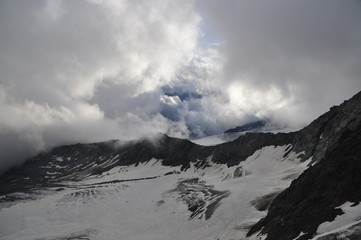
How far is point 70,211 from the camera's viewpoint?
482 feet

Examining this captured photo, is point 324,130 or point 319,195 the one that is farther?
point 324,130

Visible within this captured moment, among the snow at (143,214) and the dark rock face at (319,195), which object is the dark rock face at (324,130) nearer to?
the snow at (143,214)

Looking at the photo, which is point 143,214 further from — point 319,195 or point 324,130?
point 324,130

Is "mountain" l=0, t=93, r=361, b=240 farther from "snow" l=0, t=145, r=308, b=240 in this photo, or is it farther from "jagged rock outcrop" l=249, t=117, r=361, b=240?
"snow" l=0, t=145, r=308, b=240

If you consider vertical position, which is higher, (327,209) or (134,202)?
(134,202)

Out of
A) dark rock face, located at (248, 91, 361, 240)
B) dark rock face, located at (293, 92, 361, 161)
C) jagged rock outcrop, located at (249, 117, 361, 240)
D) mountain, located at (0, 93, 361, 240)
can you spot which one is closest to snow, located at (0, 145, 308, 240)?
mountain, located at (0, 93, 361, 240)

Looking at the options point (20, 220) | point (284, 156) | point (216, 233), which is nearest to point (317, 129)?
point (284, 156)

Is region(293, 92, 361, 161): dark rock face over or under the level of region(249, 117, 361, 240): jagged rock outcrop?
over

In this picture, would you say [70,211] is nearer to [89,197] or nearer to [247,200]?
[89,197]

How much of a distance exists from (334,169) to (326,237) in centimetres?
2634

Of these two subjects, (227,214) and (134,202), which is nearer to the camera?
(227,214)

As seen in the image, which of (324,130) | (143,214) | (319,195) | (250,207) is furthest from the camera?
(324,130)

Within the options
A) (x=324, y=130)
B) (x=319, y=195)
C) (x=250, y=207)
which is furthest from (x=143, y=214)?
(x=324, y=130)

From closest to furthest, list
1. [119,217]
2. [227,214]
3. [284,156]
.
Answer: [227,214]
[119,217]
[284,156]
